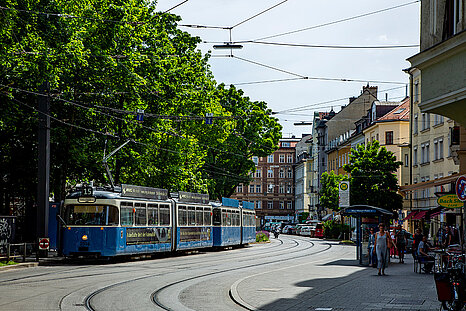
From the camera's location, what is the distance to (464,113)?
13938 millimetres

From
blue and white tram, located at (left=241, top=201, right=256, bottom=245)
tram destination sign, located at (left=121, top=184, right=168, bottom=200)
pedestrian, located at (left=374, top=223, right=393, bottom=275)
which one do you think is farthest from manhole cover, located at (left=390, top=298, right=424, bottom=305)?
blue and white tram, located at (left=241, top=201, right=256, bottom=245)

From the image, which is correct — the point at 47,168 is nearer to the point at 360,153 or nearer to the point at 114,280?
the point at 114,280

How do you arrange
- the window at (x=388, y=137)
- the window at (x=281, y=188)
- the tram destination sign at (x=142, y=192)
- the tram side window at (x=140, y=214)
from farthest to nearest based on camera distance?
the window at (x=281, y=188)
the window at (x=388, y=137)
the tram side window at (x=140, y=214)
the tram destination sign at (x=142, y=192)

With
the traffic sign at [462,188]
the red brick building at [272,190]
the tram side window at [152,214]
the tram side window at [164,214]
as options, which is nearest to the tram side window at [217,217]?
the tram side window at [164,214]

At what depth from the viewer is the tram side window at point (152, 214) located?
32.1 metres

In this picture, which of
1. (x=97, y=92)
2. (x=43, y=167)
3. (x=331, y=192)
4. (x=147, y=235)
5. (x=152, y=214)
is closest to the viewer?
(x=43, y=167)

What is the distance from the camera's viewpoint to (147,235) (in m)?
31.9

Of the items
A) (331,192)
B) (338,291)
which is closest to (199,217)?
(338,291)

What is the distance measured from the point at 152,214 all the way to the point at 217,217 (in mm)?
10002

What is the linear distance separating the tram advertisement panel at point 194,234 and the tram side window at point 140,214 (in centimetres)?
471

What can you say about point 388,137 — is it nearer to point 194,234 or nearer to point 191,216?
point 194,234

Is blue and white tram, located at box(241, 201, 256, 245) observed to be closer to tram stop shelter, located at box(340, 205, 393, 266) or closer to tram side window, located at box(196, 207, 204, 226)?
tram side window, located at box(196, 207, 204, 226)

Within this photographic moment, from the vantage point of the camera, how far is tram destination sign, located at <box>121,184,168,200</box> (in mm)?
29984

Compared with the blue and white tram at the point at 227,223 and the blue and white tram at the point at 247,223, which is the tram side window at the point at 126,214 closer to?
the blue and white tram at the point at 227,223
